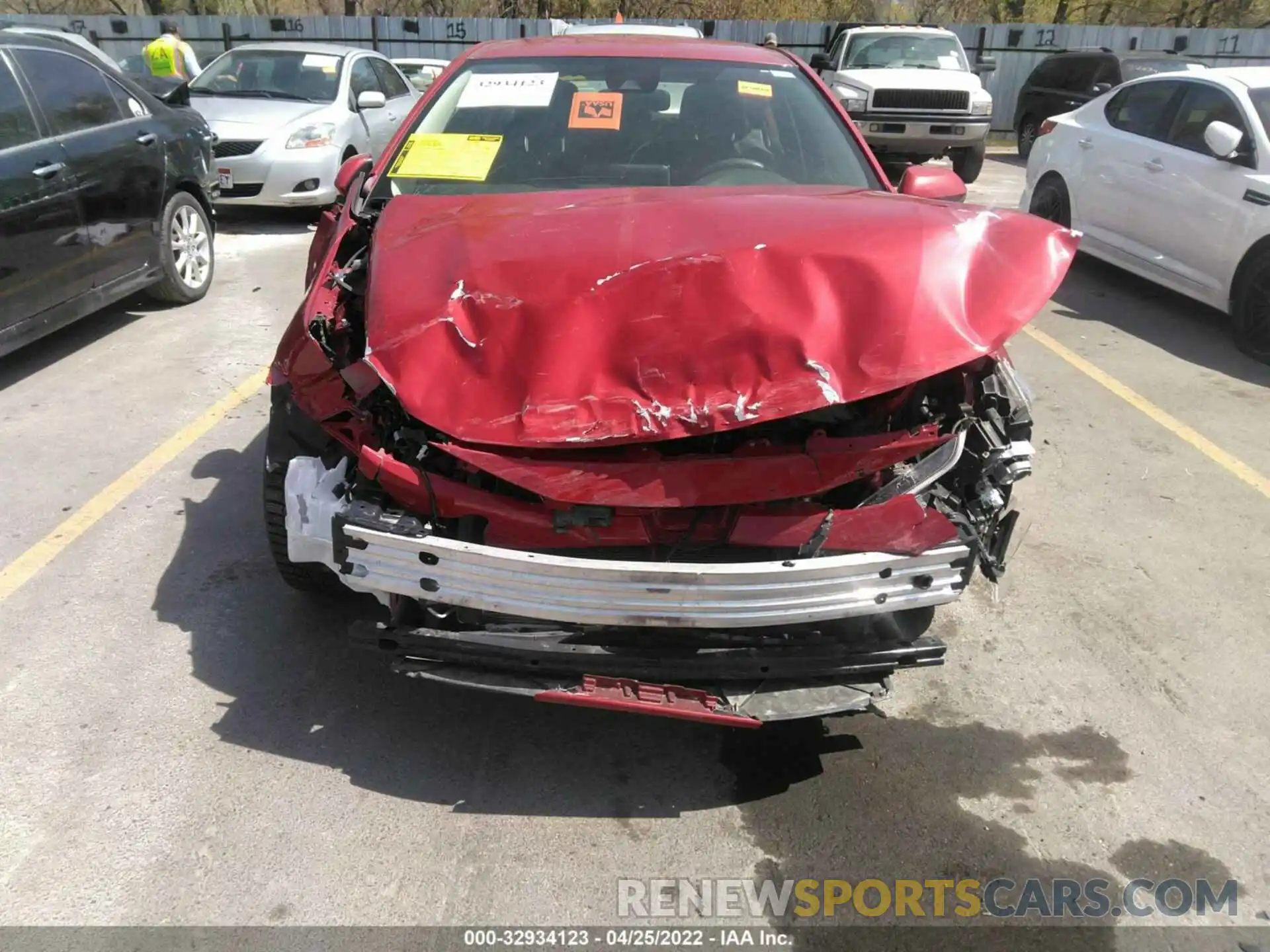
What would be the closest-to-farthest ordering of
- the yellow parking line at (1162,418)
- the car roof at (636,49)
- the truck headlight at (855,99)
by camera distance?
the car roof at (636,49) → the yellow parking line at (1162,418) → the truck headlight at (855,99)

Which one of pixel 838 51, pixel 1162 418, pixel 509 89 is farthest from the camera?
pixel 838 51

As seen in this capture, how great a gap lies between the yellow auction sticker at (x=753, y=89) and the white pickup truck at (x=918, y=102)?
26.5 ft

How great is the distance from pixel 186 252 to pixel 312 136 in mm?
2891

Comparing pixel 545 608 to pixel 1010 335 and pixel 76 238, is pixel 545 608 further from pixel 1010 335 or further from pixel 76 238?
pixel 76 238

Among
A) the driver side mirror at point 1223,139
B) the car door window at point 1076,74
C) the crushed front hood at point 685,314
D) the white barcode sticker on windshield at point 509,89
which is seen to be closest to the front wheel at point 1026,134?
the car door window at point 1076,74

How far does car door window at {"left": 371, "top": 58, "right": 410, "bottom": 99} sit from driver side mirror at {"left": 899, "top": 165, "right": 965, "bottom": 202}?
9036 mm

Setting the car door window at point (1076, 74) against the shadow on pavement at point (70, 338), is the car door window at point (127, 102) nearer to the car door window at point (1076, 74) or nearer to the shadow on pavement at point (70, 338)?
the shadow on pavement at point (70, 338)

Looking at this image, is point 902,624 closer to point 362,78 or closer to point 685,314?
point 685,314

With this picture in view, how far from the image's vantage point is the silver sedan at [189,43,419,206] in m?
9.14

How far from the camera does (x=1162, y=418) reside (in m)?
5.47

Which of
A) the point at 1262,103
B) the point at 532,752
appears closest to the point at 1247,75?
the point at 1262,103

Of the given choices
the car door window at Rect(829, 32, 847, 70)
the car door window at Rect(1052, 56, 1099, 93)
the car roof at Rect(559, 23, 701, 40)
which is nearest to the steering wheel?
the car roof at Rect(559, 23, 701, 40)

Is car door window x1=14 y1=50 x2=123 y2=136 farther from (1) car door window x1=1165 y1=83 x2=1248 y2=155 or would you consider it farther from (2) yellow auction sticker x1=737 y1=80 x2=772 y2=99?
(1) car door window x1=1165 y1=83 x2=1248 y2=155

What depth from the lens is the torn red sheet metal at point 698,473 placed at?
2.41 meters
